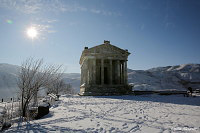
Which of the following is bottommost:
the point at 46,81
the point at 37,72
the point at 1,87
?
the point at 1,87

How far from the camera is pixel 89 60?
25.7 meters

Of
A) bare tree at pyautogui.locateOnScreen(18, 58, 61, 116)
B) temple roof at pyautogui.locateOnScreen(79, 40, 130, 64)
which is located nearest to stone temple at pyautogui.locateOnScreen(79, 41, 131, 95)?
temple roof at pyautogui.locateOnScreen(79, 40, 130, 64)

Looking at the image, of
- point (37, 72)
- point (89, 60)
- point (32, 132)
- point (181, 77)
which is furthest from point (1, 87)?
point (181, 77)

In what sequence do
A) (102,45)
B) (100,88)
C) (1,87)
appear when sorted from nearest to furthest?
1. (100,88)
2. (102,45)
3. (1,87)

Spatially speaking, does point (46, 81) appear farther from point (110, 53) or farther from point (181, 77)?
point (181, 77)

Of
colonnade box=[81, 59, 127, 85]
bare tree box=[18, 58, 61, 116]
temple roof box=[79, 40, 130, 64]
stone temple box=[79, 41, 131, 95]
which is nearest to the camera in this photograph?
bare tree box=[18, 58, 61, 116]

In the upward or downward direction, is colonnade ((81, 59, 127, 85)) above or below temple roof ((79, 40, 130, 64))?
below

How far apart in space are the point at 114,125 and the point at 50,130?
239cm

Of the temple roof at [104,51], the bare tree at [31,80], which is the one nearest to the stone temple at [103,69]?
the temple roof at [104,51]

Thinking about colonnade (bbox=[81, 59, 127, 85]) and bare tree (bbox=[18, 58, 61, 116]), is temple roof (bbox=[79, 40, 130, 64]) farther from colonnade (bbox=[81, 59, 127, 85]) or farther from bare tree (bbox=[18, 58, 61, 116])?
bare tree (bbox=[18, 58, 61, 116])

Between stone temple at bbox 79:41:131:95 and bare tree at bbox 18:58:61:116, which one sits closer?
bare tree at bbox 18:58:61:116

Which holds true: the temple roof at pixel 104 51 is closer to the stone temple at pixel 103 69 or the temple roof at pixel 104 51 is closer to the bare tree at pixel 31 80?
the stone temple at pixel 103 69

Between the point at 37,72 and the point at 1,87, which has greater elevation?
the point at 37,72

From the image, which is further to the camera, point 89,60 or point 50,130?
point 89,60
